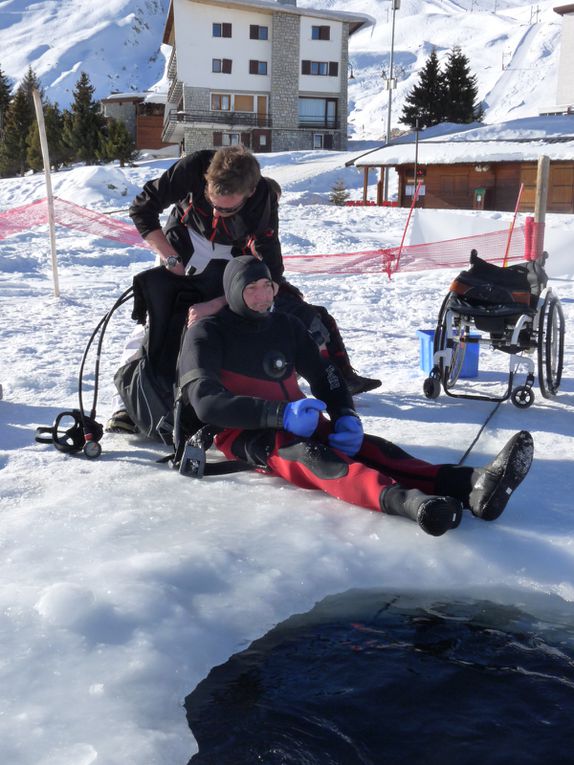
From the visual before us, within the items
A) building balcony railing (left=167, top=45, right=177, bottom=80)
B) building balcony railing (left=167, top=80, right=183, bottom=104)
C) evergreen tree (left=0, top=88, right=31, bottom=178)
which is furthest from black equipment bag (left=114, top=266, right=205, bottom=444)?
evergreen tree (left=0, top=88, right=31, bottom=178)

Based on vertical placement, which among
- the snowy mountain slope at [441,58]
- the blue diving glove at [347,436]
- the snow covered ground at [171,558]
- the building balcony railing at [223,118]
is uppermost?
the snowy mountain slope at [441,58]

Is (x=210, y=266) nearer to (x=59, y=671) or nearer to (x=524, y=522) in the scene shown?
(x=524, y=522)

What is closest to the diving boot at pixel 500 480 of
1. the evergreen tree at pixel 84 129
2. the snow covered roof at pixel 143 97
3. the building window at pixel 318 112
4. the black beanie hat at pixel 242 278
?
the black beanie hat at pixel 242 278

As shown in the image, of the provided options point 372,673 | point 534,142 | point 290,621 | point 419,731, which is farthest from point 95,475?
point 534,142

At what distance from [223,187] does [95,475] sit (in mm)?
1529

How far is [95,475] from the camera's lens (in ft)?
13.1

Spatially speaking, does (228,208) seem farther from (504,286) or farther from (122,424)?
(504,286)

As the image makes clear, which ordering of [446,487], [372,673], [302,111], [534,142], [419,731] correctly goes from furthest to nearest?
1. [302,111]
2. [534,142]
3. [446,487]
4. [372,673]
5. [419,731]

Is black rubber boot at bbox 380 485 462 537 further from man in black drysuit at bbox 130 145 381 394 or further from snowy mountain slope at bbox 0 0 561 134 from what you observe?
snowy mountain slope at bbox 0 0 561 134

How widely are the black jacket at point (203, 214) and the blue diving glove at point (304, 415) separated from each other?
4.68ft

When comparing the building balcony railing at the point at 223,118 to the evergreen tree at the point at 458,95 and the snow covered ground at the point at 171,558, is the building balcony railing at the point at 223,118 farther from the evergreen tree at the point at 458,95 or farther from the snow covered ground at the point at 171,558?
the snow covered ground at the point at 171,558

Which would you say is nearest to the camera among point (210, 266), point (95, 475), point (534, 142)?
point (95, 475)

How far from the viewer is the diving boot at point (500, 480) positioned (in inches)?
130

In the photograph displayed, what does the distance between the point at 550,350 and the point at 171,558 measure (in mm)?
3216
